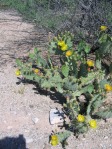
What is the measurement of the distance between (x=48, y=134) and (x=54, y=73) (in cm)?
82

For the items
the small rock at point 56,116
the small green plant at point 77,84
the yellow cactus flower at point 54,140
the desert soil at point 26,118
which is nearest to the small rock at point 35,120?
the desert soil at point 26,118

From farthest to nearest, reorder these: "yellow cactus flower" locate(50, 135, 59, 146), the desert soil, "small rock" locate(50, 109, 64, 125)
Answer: "small rock" locate(50, 109, 64, 125), the desert soil, "yellow cactus flower" locate(50, 135, 59, 146)

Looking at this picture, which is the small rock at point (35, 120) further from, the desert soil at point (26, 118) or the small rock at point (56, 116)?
the small rock at point (56, 116)

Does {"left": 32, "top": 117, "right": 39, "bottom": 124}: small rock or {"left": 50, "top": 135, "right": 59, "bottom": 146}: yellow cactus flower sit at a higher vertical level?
{"left": 50, "top": 135, "right": 59, "bottom": 146}: yellow cactus flower

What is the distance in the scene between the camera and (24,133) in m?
3.76

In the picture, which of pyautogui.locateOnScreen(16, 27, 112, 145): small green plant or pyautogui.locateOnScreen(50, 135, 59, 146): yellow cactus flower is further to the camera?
pyautogui.locateOnScreen(16, 27, 112, 145): small green plant

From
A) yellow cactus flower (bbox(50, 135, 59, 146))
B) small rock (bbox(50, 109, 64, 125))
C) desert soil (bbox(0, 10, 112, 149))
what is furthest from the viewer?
small rock (bbox(50, 109, 64, 125))

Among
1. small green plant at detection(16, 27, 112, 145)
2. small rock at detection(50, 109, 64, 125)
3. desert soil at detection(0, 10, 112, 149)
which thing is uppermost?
small green plant at detection(16, 27, 112, 145)

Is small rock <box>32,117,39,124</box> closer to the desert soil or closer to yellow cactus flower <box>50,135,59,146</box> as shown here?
the desert soil

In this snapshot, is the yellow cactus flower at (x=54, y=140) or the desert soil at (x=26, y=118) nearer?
the yellow cactus flower at (x=54, y=140)

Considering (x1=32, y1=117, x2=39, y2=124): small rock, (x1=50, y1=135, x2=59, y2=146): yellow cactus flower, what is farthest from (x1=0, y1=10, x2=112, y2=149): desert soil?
(x1=50, y1=135, x2=59, y2=146): yellow cactus flower

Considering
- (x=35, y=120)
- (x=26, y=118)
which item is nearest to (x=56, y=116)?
(x=35, y=120)

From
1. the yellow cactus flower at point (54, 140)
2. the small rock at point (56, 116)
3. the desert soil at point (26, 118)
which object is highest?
the yellow cactus flower at point (54, 140)

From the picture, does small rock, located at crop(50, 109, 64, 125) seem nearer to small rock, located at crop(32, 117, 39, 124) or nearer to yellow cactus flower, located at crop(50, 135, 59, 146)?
small rock, located at crop(32, 117, 39, 124)
